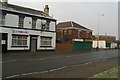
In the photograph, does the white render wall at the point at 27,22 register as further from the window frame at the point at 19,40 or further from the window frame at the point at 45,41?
the window frame at the point at 45,41

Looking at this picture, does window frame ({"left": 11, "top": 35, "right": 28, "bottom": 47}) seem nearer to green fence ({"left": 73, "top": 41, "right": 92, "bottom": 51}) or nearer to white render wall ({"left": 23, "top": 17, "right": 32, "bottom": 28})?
white render wall ({"left": 23, "top": 17, "right": 32, "bottom": 28})

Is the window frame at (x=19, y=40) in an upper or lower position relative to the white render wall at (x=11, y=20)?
lower

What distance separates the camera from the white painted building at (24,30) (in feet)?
87.3

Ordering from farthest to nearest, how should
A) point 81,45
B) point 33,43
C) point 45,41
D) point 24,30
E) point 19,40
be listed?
1. point 81,45
2. point 45,41
3. point 33,43
4. point 24,30
5. point 19,40

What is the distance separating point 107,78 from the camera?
27.9 ft

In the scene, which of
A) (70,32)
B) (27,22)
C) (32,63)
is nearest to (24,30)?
(27,22)

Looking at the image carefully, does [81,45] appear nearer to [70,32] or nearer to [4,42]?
[70,32]

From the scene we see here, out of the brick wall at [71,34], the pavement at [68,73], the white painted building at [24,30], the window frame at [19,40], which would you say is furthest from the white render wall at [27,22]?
the pavement at [68,73]

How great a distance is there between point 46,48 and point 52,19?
6015mm

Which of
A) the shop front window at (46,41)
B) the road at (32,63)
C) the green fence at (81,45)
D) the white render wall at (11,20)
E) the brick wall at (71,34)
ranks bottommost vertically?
the road at (32,63)

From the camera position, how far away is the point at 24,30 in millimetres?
29109

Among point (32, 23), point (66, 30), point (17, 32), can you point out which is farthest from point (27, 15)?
point (66, 30)

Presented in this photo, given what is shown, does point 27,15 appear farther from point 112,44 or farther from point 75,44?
point 112,44

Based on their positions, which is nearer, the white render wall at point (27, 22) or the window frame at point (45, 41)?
the white render wall at point (27, 22)
